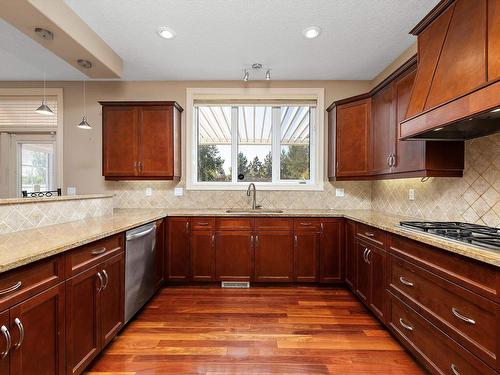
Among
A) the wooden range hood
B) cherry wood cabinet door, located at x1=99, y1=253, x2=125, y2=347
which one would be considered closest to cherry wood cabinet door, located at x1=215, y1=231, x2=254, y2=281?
cherry wood cabinet door, located at x1=99, y1=253, x2=125, y2=347

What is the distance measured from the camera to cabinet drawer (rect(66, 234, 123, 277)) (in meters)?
1.53

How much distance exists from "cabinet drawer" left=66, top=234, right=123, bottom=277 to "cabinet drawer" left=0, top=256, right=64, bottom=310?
81 mm

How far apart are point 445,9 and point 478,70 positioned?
0.63 m

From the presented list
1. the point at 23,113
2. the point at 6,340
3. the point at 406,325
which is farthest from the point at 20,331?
the point at 23,113

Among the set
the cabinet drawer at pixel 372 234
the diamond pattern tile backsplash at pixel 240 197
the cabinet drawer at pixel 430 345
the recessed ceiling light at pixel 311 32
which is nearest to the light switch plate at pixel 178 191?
the diamond pattern tile backsplash at pixel 240 197

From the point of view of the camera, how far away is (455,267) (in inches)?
56.6

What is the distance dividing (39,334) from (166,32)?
2603 mm

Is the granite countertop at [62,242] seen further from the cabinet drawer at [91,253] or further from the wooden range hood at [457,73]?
the wooden range hood at [457,73]

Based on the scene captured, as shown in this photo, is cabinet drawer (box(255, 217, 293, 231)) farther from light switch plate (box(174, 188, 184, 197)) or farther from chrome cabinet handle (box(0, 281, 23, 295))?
chrome cabinet handle (box(0, 281, 23, 295))

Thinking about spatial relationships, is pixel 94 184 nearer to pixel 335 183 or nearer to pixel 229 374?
pixel 229 374

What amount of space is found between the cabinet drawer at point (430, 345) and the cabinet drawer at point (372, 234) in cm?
45

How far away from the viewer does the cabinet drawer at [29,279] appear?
44.5 inches

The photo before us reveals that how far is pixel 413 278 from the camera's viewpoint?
1812 millimetres

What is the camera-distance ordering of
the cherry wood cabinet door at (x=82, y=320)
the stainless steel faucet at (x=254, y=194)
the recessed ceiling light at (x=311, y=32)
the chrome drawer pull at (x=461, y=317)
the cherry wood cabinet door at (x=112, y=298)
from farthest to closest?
the stainless steel faucet at (x=254, y=194)
the recessed ceiling light at (x=311, y=32)
the cherry wood cabinet door at (x=112, y=298)
the cherry wood cabinet door at (x=82, y=320)
the chrome drawer pull at (x=461, y=317)
